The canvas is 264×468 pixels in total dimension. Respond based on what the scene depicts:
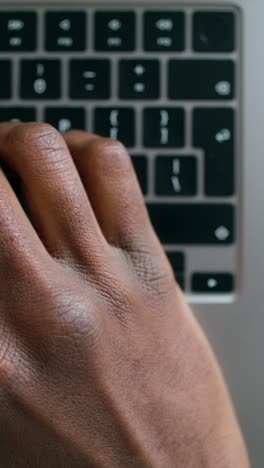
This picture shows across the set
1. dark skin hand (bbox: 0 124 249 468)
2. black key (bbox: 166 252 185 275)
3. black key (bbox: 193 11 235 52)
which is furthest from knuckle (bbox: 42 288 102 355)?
black key (bbox: 193 11 235 52)

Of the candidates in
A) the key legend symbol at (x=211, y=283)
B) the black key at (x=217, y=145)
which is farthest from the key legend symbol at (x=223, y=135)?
the key legend symbol at (x=211, y=283)

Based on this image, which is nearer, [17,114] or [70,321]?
[70,321]

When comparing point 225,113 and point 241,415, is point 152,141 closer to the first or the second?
point 225,113

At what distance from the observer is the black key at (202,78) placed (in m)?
0.45

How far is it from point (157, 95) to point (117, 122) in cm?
3

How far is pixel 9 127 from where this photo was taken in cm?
38

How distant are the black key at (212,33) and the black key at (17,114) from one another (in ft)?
0.41

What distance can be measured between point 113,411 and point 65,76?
237 millimetres

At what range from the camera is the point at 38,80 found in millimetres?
452

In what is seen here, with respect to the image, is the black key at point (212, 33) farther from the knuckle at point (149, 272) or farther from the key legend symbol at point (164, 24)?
the knuckle at point (149, 272)

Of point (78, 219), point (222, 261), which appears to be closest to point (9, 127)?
point (78, 219)

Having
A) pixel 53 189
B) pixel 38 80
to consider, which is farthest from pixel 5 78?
pixel 53 189

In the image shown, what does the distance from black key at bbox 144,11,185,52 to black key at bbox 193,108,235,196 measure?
5cm

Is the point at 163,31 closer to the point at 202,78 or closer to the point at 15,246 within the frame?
the point at 202,78
